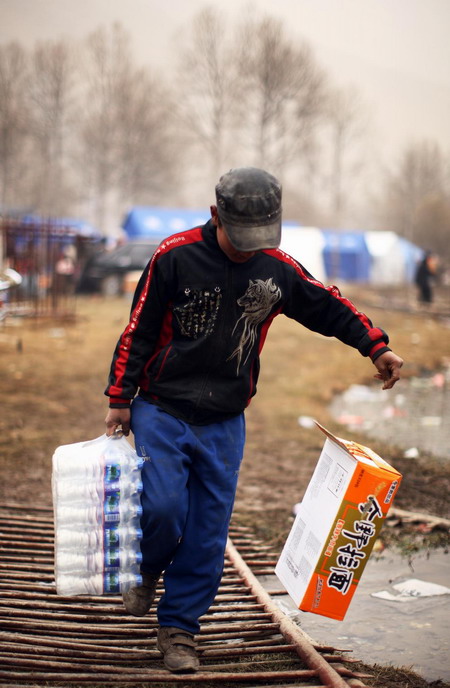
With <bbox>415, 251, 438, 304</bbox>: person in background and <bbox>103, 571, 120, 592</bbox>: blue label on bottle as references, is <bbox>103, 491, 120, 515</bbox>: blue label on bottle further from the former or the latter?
<bbox>415, 251, 438, 304</bbox>: person in background

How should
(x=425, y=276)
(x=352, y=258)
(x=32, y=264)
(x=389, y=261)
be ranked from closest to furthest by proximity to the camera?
(x=32, y=264) < (x=425, y=276) < (x=352, y=258) < (x=389, y=261)

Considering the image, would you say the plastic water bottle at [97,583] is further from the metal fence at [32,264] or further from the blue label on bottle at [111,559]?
the metal fence at [32,264]

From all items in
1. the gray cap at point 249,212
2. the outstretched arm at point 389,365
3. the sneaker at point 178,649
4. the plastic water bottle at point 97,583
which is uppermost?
the gray cap at point 249,212

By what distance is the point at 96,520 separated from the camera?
2.63 metres

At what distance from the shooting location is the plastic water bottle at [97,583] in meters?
2.60

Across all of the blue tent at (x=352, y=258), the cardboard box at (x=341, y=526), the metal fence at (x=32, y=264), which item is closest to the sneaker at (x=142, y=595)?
the cardboard box at (x=341, y=526)

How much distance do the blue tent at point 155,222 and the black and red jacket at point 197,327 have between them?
24504 mm

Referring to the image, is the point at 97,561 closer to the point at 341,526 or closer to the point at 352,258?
the point at 341,526

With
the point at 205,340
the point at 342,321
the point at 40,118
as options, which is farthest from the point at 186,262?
the point at 40,118

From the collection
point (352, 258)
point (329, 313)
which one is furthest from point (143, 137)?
point (329, 313)

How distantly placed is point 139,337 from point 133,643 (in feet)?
3.68

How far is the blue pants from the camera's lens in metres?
2.63

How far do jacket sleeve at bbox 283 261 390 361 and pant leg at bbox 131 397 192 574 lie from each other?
Result: 24.3 inches

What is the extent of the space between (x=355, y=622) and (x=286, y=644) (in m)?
0.61
